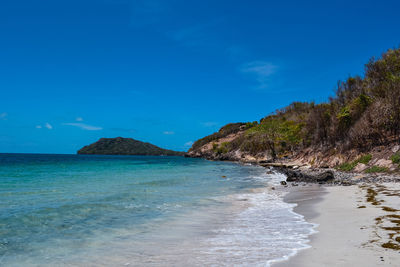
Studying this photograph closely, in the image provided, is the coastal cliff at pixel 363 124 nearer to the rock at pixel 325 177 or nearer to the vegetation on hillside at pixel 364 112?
the vegetation on hillside at pixel 364 112

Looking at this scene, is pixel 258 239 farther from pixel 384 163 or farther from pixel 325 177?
pixel 384 163

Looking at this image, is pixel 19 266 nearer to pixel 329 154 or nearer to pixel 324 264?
pixel 324 264

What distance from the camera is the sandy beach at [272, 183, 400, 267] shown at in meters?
4.73

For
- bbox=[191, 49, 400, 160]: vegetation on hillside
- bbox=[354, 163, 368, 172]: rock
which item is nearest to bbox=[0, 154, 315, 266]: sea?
bbox=[354, 163, 368, 172]: rock

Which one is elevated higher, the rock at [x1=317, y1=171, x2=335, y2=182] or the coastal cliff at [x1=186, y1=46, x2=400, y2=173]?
the coastal cliff at [x1=186, y1=46, x2=400, y2=173]

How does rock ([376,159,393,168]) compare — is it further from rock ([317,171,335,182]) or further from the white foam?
the white foam

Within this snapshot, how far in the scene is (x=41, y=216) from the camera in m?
9.81

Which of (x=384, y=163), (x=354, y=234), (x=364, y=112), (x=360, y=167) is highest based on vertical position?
(x=364, y=112)

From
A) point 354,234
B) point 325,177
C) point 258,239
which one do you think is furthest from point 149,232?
point 325,177

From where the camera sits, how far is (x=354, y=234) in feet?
20.4

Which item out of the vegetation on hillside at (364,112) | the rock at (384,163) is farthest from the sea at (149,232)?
the vegetation on hillside at (364,112)

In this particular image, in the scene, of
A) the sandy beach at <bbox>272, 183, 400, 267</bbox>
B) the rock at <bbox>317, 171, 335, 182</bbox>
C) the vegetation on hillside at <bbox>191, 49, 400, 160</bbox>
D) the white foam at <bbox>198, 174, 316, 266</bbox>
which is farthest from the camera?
the vegetation on hillside at <bbox>191, 49, 400, 160</bbox>

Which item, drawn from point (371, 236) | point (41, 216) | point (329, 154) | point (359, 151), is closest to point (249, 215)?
point (371, 236)

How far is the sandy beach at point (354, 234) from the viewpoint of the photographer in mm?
4730
